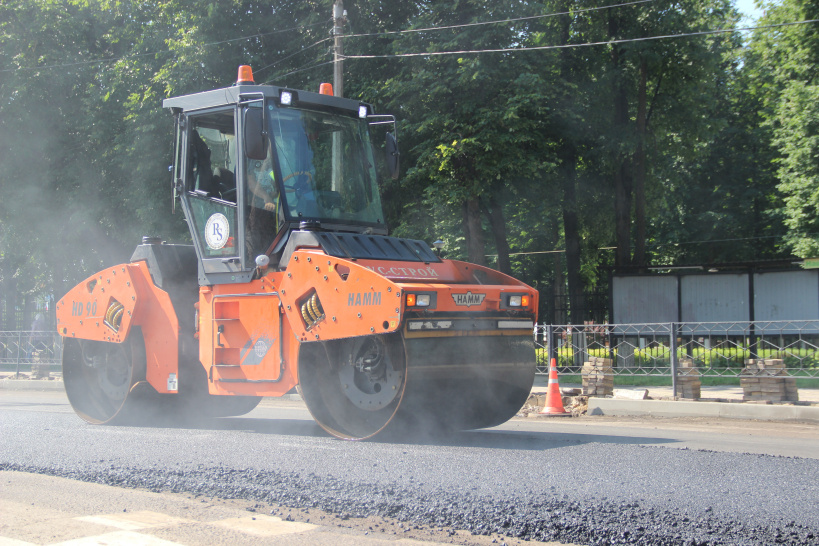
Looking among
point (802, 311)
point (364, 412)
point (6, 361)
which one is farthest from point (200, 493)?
point (6, 361)

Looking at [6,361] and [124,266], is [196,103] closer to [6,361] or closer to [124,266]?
[124,266]

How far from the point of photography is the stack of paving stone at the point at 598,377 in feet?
44.1

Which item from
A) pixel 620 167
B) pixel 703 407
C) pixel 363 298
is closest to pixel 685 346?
pixel 703 407

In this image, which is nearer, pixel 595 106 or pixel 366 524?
pixel 366 524

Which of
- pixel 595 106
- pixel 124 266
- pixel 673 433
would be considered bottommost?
pixel 673 433

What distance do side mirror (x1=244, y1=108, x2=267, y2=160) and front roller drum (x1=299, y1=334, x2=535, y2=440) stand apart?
6.46ft

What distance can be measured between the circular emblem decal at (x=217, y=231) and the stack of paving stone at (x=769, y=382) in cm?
836

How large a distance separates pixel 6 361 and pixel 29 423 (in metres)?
14.3

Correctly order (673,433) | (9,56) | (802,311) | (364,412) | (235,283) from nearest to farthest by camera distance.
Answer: (364,412), (235,283), (673,433), (802,311), (9,56)

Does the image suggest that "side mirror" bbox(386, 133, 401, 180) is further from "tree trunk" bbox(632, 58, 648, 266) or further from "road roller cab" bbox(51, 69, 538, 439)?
"tree trunk" bbox(632, 58, 648, 266)

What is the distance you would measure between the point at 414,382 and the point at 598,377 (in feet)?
22.9

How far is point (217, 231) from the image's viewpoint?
9.10 metres

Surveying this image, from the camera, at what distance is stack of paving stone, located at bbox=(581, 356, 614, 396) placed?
13.5m

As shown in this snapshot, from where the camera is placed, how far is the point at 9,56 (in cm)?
2722
